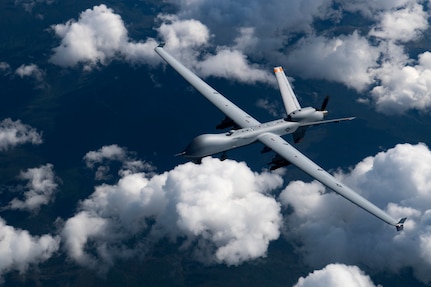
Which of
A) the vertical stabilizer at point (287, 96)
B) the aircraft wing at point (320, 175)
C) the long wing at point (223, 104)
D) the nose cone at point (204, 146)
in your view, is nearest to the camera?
the aircraft wing at point (320, 175)

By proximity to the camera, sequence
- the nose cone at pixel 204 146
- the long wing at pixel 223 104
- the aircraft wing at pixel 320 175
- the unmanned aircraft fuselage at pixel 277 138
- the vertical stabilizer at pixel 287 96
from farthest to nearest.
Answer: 1. the vertical stabilizer at pixel 287 96
2. the long wing at pixel 223 104
3. the nose cone at pixel 204 146
4. the unmanned aircraft fuselage at pixel 277 138
5. the aircraft wing at pixel 320 175

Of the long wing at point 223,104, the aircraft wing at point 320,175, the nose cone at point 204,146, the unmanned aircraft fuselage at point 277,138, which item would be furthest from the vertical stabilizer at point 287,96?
the nose cone at point 204,146

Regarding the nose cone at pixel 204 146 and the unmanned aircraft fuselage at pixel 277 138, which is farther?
the nose cone at pixel 204 146

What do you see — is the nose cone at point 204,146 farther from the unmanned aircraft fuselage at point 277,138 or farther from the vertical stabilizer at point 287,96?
the vertical stabilizer at point 287,96

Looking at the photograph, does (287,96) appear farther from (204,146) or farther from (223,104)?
(204,146)

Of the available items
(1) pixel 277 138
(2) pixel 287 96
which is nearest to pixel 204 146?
(1) pixel 277 138

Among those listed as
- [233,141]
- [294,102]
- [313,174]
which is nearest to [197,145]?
[233,141]

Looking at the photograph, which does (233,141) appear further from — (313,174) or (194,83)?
(194,83)

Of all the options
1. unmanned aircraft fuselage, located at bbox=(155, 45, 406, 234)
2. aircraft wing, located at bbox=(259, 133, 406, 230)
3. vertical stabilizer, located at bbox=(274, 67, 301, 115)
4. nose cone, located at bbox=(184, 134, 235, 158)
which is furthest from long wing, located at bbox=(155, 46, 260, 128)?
nose cone, located at bbox=(184, 134, 235, 158)
